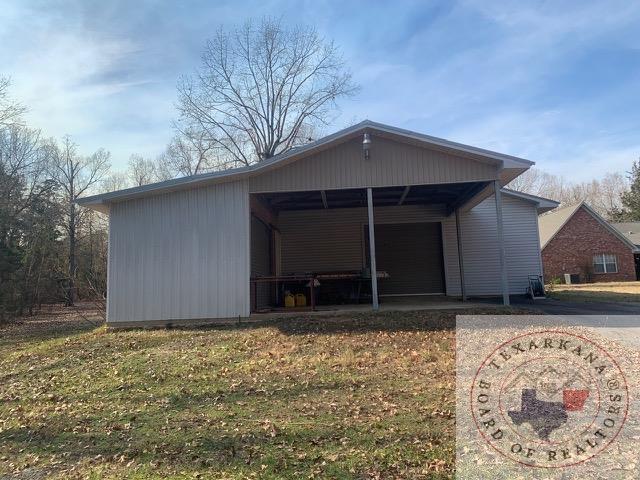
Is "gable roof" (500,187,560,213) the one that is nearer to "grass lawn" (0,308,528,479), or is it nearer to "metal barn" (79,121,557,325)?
"metal barn" (79,121,557,325)

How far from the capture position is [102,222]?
33562mm

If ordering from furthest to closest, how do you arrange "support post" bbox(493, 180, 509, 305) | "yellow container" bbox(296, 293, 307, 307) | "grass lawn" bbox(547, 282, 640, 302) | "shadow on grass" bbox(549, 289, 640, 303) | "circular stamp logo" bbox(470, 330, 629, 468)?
1. "grass lawn" bbox(547, 282, 640, 302)
2. "shadow on grass" bbox(549, 289, 640, 303)
3. "yellow container" bbox(296, 293, 307, 307)
4. "support post" bbox(493, 180, 509, 305)
5. "circular stamp logo" bbox(470, 330, 629, 468)

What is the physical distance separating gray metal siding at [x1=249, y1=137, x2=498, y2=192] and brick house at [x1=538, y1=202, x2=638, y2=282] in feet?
64.9

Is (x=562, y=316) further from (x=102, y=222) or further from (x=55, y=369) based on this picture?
(x=102, y=222)

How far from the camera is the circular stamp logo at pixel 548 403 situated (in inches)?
136

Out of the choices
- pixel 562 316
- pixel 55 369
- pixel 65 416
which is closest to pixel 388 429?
pixel 65 416

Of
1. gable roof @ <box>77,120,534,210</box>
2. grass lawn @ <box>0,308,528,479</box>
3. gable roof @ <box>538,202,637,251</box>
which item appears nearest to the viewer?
grass lawn @ <box>0,308,528,479</box>

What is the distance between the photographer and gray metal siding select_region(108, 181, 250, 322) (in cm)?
1048

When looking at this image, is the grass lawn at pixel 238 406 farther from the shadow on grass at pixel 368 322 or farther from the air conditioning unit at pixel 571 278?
the air conditioning unit at pixel 571 278

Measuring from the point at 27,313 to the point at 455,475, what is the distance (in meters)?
20.6

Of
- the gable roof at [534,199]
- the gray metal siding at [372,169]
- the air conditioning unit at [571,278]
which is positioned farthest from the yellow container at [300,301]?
the air conditioning unit at [571,278]

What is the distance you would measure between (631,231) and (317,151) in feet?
97.9

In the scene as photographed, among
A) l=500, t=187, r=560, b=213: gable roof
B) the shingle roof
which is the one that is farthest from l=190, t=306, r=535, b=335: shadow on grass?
the shingle roof

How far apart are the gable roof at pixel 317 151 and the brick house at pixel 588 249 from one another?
768 inches
